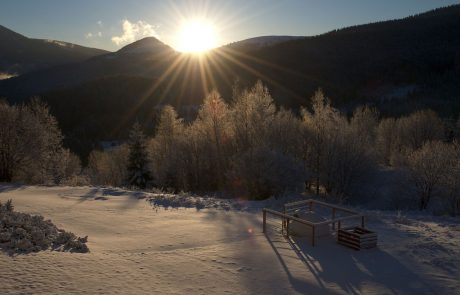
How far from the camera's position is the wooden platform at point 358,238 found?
14.3 meters

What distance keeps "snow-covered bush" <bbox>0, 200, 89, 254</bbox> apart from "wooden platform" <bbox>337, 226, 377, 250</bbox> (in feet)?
29.8

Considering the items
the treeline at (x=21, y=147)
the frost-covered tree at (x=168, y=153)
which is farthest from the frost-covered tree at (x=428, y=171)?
the treeline at (x=21, y=147)

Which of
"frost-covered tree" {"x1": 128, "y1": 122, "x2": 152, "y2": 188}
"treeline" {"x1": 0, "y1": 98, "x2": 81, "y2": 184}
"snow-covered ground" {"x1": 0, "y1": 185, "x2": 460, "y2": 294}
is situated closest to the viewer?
"snow-covered ground" {"x1": 0, "y1": 185, "x2": 460, "y2": 294}

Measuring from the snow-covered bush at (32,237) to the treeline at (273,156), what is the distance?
1551 cm

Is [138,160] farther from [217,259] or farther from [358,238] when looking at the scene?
[358,238]

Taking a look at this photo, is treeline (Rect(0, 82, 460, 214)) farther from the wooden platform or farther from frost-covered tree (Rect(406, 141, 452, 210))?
the wooden platform

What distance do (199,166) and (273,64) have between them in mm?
117610

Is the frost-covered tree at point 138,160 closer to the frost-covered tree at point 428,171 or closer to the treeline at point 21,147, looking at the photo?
the treeline at point 21,147

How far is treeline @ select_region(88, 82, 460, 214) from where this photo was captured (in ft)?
94.4

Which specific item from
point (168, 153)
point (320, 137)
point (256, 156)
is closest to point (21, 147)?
point (168, 153)

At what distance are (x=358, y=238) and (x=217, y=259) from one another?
525 centimetres

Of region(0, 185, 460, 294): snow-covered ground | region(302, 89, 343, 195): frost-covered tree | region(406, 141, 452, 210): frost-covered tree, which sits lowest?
region(0, 185, 460, 294): snow-covered ground

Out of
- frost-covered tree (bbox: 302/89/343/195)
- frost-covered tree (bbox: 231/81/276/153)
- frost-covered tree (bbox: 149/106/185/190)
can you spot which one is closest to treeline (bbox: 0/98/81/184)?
frost-covered tree (bbox: 149/106/185/190)

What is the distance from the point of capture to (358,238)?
14289 millimetres
